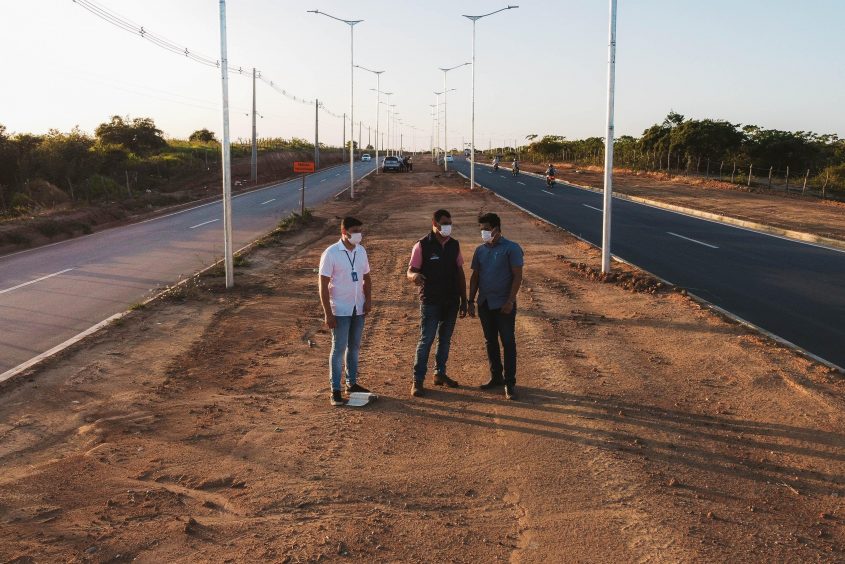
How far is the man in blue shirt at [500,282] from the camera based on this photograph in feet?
21.9

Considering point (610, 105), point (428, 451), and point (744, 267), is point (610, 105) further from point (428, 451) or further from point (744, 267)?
point (428, 451)

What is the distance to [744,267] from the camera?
14.7 m

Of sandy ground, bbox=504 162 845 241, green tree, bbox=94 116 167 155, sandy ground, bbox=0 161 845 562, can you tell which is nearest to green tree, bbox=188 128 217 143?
green tree, bbox=94 116 167 155

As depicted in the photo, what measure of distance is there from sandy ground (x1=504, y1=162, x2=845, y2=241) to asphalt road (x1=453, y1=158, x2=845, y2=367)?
2.33 m

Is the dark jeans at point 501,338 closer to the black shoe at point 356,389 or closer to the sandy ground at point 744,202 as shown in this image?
the black shoe at point 356,389

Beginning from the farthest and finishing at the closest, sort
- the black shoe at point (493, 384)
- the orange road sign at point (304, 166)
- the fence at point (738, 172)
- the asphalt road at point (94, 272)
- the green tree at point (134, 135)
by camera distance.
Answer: the green tree at point (134, 135)
the fence at point (738, 172)
the orange road sign at point (304, 166)
the asphalt road at point (94, 272)
the black shoe at point (493, 384)

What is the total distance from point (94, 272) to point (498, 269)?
11.9 metres

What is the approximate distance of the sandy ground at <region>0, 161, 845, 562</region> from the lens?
13.9 feet

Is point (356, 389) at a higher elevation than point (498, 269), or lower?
lower

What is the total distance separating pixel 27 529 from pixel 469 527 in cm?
281

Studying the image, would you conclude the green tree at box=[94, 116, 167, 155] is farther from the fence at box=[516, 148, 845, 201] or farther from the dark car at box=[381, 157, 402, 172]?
the fence at box=[516, 148, 845, 201]

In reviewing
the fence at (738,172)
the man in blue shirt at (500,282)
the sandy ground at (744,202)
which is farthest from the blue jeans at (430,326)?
the fence at (738,172)

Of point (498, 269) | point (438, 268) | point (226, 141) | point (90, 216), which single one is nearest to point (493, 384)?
point (498, 269)

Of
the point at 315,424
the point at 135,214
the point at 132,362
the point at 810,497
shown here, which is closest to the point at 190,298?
the point at 132,362
